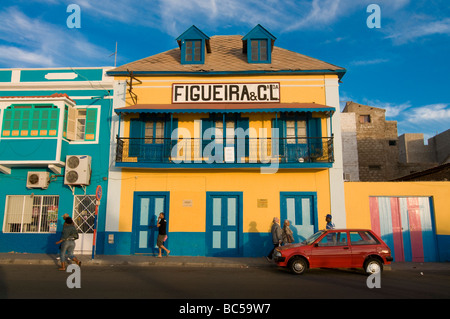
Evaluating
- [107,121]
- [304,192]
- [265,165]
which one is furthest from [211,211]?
[107,121]

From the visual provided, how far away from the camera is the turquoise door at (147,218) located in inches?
559

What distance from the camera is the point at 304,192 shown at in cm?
1425

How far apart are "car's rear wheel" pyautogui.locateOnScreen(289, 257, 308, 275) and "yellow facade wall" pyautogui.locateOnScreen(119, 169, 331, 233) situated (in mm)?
3716

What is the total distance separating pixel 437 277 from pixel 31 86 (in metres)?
17.9

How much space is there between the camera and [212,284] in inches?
340

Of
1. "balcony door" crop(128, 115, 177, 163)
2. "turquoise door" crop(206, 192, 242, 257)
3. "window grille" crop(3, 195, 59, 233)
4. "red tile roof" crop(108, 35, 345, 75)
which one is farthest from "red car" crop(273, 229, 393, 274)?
"window grille" crop(3, 195, 59, 233)

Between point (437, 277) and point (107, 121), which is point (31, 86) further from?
point (437, 277)

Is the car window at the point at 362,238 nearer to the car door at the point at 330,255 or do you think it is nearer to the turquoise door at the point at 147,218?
the car door at the point at 330,255

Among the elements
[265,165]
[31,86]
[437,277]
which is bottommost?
[437,277]

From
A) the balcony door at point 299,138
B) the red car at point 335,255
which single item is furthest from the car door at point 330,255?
the balcony door at point 299,138

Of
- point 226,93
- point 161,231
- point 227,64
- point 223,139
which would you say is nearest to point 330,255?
point 161,231

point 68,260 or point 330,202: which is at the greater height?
point 330,202

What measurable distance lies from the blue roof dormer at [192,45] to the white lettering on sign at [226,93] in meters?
1.81

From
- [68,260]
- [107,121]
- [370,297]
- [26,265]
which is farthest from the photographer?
[107,121]
